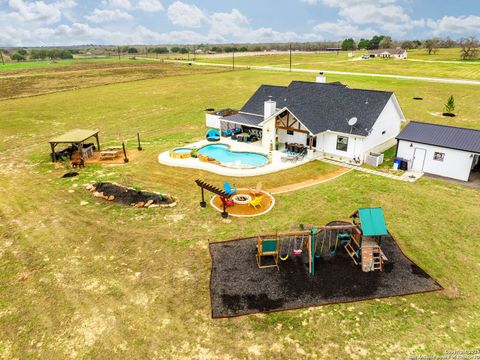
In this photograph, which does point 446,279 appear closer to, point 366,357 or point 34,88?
point 366,357

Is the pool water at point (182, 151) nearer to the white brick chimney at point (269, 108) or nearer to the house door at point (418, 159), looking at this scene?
the white brick chimney at point (269, 108)

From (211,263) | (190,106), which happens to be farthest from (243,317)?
(190,106)

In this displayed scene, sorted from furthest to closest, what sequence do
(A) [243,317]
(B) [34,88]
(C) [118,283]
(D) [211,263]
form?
(B) [34,88] < (D) [211,263] < (C) [118,283] < (A) [243,317]

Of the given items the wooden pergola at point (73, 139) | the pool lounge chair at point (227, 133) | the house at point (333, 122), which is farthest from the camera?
the pool lounge chair at point (227, 133)

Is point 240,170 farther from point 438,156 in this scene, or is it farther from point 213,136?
point 438,156

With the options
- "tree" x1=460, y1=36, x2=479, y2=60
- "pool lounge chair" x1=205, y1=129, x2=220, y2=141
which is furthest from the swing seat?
"tree" x1=460, y1=36, x2=479, y2=60

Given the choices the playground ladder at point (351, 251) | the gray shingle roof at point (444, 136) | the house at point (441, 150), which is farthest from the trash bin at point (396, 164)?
the playground ladder at point (351, 251)
